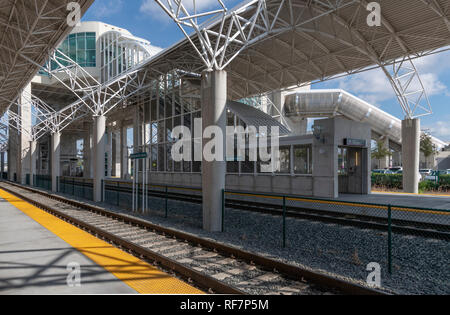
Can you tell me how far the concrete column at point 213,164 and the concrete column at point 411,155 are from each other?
1707cm

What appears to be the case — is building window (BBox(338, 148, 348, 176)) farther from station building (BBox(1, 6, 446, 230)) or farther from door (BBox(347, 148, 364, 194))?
door (BBox(347, 148, 364, 194))

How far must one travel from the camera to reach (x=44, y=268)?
6340 millimetres

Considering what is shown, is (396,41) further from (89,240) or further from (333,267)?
(89,240)

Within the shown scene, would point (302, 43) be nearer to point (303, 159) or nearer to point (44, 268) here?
point (303, 159)

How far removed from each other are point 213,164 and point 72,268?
6.22 meters

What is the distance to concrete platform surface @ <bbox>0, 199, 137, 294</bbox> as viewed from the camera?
209 inches

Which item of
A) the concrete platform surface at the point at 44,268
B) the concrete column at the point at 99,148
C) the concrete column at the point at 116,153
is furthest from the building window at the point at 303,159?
the concrete column at the point at 116,153

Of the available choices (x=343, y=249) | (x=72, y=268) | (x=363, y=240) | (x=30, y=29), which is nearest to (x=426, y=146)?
(x=363, y=240)

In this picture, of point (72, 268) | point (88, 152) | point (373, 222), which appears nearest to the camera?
point (72, 268)

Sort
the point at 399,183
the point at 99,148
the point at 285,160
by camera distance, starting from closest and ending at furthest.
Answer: the point at 285,160
the point at 99,148
the point at 399,183

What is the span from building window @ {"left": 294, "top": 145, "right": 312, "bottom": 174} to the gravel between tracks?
7.14 metres
